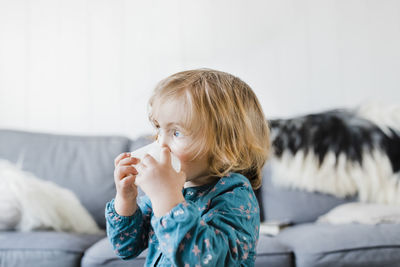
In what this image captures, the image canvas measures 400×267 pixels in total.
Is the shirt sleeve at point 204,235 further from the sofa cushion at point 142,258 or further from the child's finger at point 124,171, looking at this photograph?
the sofa cushion at point 142,258

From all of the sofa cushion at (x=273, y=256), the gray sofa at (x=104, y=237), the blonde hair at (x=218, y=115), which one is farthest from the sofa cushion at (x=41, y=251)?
the blonde hair at (x=218, y=115)

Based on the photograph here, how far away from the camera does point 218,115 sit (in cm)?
76

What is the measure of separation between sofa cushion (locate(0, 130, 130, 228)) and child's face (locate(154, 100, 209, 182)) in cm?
102

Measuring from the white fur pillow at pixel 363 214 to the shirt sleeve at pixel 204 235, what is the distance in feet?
2.87

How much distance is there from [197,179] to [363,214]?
861mm

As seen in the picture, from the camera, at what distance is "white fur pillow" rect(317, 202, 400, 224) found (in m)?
1.40

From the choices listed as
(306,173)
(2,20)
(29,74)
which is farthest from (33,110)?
(306,173)

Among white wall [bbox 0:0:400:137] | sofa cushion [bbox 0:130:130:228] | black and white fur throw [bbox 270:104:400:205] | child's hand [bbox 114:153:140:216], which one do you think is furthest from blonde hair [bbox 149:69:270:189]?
white wall [bbox 0:0:400:137]

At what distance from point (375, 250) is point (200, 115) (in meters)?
0.78

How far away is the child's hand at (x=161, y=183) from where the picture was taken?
0.63 m

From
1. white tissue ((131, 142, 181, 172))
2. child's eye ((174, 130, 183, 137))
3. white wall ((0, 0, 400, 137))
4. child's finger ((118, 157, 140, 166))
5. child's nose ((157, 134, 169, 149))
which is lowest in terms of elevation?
child's finger ((118, 157, 140, 166))

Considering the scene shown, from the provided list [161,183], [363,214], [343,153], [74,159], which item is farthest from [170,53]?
[161,183]

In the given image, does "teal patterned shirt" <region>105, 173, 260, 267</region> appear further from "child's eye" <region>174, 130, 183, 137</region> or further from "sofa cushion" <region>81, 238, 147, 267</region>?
"sofa cushion" <region>81, 238, 147, 267</region>

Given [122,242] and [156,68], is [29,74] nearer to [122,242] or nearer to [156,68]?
[156,68]
